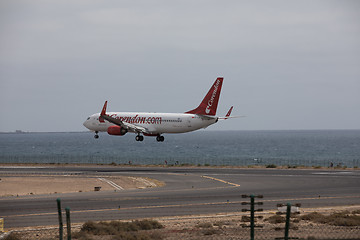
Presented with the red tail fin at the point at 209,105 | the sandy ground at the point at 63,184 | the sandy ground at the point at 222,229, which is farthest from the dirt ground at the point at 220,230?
the red tail fin at the point at 209,105

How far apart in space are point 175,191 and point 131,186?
785 centimetres

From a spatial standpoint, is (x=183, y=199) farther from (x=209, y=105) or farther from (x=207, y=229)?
(x=209, y=105)

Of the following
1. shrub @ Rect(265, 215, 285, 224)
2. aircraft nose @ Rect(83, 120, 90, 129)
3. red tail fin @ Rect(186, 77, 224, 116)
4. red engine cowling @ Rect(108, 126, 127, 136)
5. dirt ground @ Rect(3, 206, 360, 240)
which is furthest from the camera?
aircraft nose @ Rect(83, 120, 90, 129)

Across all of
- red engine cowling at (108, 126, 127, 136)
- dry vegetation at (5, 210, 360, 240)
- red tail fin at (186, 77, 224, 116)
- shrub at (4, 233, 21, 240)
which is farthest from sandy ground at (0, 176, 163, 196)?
shrub at (4, 233, 21, 240)

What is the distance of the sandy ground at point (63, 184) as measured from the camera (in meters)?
47.9

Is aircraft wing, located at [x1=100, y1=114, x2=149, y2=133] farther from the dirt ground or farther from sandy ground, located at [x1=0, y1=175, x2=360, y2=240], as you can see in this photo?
the dirt ground

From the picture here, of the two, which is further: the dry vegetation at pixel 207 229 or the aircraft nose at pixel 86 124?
the aircraft nose at pixel 86 124

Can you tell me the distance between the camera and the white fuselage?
255ft

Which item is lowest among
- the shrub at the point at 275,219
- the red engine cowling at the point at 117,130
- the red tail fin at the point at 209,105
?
the shrub at the point at 275,219

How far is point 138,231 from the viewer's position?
81.2ft

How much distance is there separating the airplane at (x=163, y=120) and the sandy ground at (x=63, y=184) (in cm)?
2038

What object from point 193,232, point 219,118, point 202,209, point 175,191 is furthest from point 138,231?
point 219,118

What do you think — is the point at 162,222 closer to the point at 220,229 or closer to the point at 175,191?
the point at 220,229

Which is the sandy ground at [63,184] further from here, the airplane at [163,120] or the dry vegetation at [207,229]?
the dry vegetation at [207,229]
